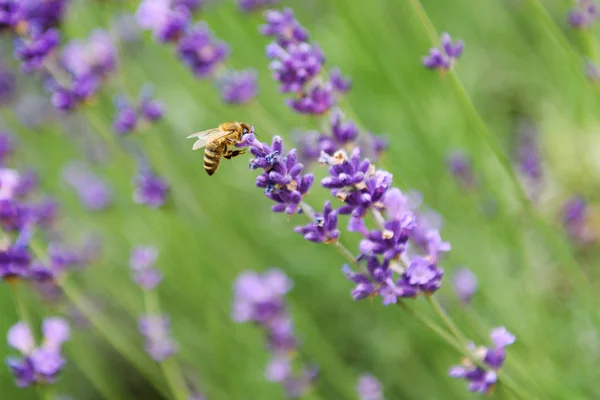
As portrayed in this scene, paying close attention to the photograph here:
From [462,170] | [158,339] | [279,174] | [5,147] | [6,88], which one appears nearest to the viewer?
[279,174]

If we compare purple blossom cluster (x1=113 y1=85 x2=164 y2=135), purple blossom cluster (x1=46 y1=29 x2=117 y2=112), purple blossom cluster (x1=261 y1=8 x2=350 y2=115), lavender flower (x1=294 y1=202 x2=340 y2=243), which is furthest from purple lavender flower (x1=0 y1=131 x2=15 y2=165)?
lavender flower (x1=294 y1=202 x2=340 y2=243)

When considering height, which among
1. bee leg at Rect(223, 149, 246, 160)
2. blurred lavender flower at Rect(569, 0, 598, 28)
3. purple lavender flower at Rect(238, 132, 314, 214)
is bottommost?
purple lavender flower at Rect(238, 132, 314, 214)

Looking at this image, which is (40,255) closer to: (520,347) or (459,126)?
(520,347)

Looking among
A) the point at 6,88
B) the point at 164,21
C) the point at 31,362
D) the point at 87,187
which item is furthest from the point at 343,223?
the point at 6,88

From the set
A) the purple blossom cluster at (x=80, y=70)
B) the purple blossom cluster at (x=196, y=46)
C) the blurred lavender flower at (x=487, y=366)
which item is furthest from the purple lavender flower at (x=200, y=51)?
the blurred lavender flower at (x=487, y=366)

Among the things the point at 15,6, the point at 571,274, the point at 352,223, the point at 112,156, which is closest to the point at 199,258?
the point at 112,156

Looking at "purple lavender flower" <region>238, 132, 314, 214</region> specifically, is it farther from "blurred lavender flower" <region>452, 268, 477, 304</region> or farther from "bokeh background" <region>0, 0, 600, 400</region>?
"blurred lavender flower" <region>452, 268, 477, 304</region>

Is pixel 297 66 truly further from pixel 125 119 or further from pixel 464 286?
pixel 464 286
